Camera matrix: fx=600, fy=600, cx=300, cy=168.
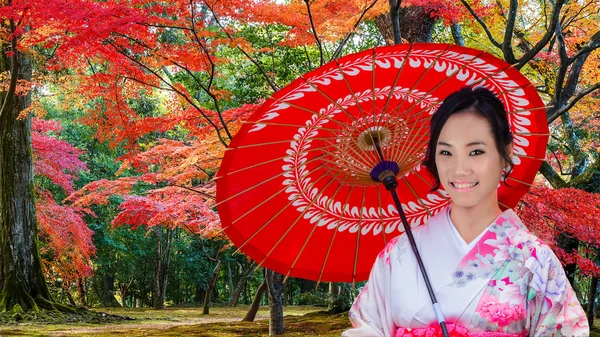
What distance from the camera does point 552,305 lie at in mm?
2049

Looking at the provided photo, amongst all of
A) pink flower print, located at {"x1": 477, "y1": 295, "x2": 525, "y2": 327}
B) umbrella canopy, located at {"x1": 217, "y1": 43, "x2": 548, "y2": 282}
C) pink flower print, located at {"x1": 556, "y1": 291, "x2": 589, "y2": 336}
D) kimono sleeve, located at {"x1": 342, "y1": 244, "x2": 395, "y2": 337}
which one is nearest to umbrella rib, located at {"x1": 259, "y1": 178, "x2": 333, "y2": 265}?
umbrella canopy, located at {"x1": 217, "y1": 43, "x2": 548, "y2": 282}

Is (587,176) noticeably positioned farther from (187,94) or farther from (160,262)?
(160,262)

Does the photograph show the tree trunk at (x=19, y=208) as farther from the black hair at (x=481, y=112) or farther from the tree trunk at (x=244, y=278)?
the black hair at (x=481, y=112)

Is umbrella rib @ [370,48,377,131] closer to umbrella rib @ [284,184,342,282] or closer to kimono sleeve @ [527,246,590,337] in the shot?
umbrella rib @ [284,184,342,282]

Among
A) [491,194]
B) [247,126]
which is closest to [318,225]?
[247,126]

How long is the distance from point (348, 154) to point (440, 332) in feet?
3.35

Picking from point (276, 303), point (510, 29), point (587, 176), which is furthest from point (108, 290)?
point (510, 29)

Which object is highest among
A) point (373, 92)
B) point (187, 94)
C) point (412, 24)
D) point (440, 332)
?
point (412, 24)

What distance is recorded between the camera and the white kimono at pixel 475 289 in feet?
6.81

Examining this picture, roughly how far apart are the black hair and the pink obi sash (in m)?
0.63

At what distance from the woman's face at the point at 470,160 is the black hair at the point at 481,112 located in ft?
0.06

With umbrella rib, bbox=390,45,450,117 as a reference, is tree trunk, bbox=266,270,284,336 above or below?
below

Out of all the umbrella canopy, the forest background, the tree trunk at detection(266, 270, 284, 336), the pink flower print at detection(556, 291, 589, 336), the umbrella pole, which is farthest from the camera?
the tree trunk at detection(266, 270, 284, 336)

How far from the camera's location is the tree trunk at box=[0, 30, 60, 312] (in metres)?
10.1
